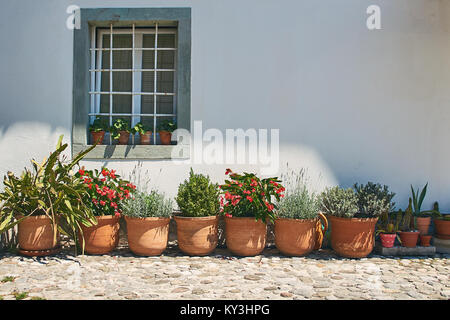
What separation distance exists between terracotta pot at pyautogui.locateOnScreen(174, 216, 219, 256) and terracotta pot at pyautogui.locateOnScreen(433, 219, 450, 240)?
259 centimetres

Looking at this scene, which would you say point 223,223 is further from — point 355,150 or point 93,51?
point 93,51

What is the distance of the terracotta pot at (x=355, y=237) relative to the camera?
443 centimetres

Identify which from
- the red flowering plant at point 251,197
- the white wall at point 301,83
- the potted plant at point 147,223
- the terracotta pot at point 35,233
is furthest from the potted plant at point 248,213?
the terracotta pot at point 35,233

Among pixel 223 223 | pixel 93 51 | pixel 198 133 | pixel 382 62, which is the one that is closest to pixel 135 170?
pixel 198 133

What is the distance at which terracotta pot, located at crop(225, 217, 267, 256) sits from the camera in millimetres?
4406

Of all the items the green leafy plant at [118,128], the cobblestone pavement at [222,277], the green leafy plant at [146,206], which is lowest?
the cobblestone pavement at [222,277]

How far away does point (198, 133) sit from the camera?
4961 mm

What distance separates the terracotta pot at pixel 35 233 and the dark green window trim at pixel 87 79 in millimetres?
957

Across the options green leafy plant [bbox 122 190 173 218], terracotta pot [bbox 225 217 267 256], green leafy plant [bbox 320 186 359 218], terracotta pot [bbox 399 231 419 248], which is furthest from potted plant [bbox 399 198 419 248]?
green leafy plant [bbox 122 190 173 218]

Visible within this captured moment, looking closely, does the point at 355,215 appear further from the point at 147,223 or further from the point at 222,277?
the point at 147,223

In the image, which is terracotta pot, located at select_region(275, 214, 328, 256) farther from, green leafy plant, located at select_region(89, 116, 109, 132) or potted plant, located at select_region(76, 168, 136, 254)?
green leafy plant, located at select_region(89, 116, 109, 132)

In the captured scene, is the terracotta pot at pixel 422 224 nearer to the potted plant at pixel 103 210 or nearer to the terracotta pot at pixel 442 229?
the terracotta pot at pixel 442 229

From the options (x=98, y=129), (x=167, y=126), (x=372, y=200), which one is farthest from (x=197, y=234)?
(x=372, y=200)

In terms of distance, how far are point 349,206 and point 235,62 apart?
2105 millimetres
